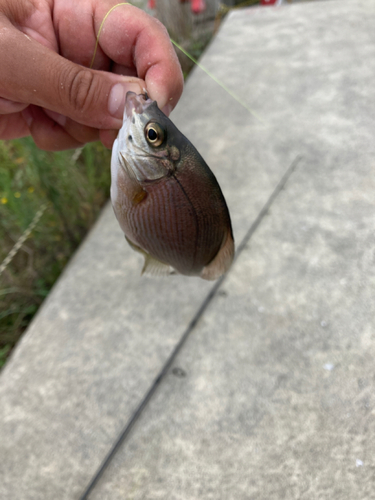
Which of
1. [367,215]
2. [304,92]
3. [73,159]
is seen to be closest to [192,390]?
[367,215]

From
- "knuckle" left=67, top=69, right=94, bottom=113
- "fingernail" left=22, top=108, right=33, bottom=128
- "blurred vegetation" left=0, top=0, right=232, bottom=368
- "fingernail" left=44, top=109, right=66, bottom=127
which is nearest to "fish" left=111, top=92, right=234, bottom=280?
"knuckle" left=67, top=69, right=94, bottom=113

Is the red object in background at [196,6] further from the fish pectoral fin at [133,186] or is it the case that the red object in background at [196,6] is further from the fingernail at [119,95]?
the fish pectoral fin at [133,186]

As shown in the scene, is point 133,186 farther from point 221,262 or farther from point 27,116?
point 27,116

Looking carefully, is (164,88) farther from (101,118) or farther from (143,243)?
(143,243)

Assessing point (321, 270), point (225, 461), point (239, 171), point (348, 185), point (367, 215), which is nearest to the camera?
point (225, 461)

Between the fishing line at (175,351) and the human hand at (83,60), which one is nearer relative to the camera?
the human hand at (83,60)

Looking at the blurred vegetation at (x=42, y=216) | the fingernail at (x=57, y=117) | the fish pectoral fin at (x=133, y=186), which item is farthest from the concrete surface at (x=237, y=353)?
the fish pectoral fin at (x=133, y=186)
